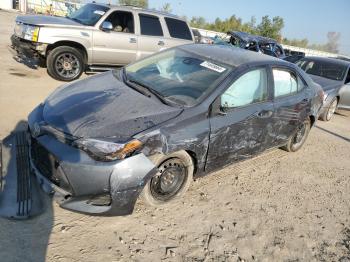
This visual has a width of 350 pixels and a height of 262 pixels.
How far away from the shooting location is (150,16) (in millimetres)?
9133

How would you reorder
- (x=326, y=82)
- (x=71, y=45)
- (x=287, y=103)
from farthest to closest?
(x=326, y=82)
(x=71, y=45)
(x=287, y=103)

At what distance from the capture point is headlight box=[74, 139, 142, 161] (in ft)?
10.8

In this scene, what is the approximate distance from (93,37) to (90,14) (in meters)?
0.84

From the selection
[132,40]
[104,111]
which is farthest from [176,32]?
[104,111]

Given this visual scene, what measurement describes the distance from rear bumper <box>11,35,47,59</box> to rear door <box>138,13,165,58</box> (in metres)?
2.42

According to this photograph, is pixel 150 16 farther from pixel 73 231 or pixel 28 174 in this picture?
pixel 73 231

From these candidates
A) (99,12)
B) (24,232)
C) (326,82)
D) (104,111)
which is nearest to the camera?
(24,232)

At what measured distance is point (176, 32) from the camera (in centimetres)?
960

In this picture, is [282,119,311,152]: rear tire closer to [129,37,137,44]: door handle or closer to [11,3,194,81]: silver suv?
[11,3,194,81]: silver suv

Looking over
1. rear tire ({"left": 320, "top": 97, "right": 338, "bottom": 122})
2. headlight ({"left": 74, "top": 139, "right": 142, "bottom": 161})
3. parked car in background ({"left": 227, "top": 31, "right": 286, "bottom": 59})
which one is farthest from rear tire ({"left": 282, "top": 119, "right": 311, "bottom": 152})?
parked car in background ({"left": 227, "top": 31, "right": 286, "bottom": 59})

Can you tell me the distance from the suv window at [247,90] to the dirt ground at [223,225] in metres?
1.15

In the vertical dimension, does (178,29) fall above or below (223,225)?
above

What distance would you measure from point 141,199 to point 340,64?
8841 mm

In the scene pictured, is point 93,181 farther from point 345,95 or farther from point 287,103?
point 345,95
